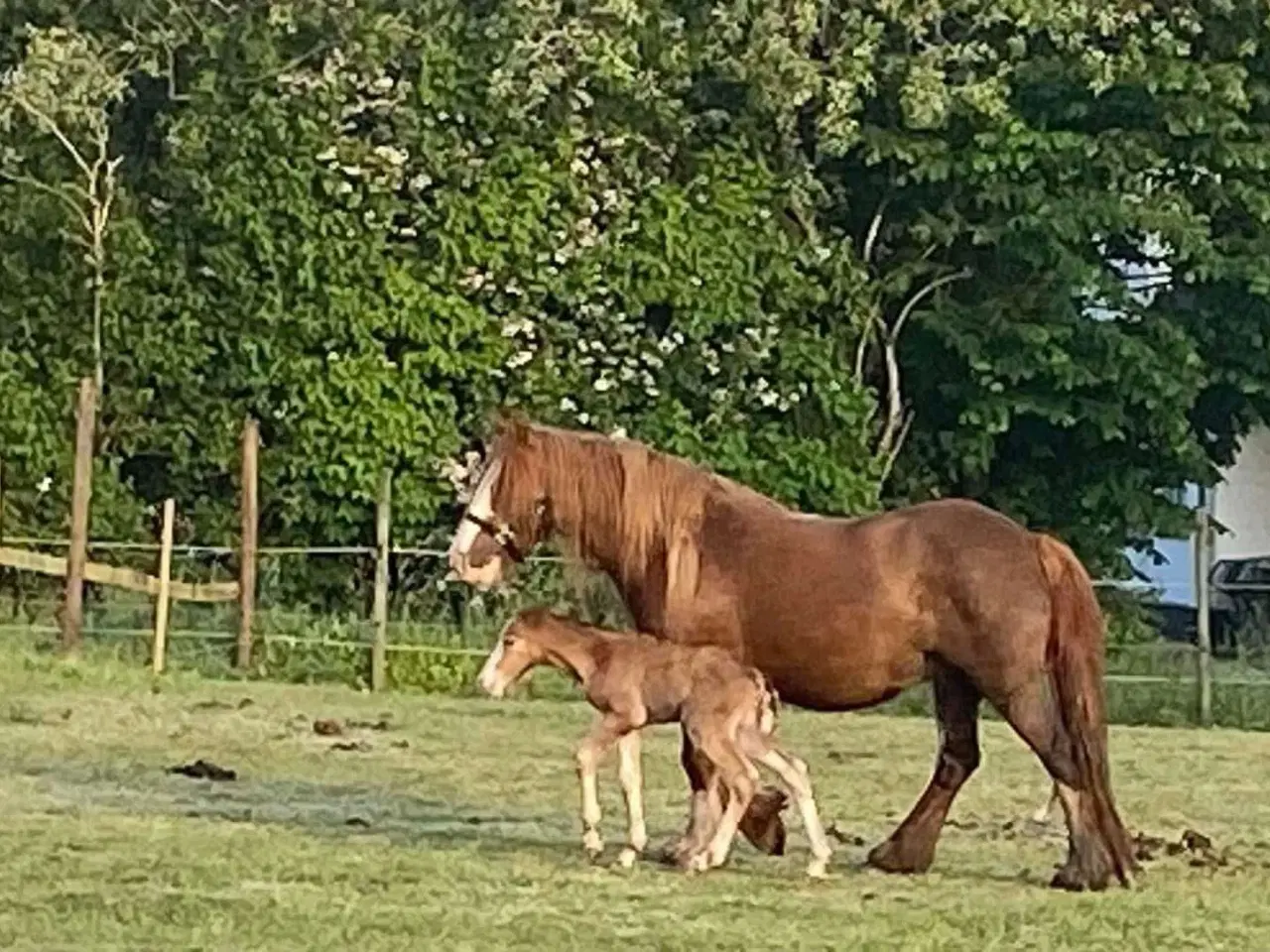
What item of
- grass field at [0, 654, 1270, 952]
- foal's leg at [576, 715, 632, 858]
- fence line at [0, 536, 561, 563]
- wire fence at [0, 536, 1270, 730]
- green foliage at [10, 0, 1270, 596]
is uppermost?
green foliage at [10, 0, 1270, 596]

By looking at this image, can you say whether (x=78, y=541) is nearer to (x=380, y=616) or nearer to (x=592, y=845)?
(x=380, y=616)

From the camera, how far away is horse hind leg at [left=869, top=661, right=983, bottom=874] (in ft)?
32.7

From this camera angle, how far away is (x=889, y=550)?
32.4 ft

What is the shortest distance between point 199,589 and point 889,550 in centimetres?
1095

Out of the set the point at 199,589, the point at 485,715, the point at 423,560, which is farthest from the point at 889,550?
the point at 423,560

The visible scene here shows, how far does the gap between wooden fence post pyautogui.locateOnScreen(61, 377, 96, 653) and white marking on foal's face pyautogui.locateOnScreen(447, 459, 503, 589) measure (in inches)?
378

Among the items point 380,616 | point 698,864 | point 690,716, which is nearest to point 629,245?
point 380,616

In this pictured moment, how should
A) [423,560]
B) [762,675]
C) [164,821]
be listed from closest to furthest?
[762,675] → [164,821] → [423,560]

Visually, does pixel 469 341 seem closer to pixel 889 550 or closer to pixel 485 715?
pixel 485 715

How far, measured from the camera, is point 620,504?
10.0 meters

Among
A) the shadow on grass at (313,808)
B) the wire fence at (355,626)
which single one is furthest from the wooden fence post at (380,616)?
the shadow on grass at (313,808)

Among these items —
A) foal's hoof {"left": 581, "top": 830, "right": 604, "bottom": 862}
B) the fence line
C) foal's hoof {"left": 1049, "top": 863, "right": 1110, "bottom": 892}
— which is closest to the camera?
foal's hoof {"left": 1049, "top": 863, "right": 1110, "bottom": 892}

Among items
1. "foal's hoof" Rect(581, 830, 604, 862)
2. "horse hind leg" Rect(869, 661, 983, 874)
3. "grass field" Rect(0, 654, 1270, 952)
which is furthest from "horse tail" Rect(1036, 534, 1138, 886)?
"foal's hoof" Rect(581, 830, 604, 862)

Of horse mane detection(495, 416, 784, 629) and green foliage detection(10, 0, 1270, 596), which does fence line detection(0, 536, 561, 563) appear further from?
horse mane detection(495, 416, 784, 629)
